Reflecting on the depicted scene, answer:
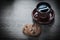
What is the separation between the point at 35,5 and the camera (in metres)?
1.29

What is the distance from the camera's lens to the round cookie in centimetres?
113

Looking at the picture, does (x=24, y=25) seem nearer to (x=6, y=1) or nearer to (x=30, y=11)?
(x=30, y=11)

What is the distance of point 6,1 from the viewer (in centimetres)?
133

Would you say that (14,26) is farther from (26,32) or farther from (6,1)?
Answer: (6,1)

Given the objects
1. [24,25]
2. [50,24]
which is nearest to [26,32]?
[24,25]

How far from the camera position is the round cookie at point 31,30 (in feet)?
3.70

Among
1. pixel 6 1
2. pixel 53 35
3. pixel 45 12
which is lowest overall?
pixel 53 35

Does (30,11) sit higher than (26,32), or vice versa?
(30,11)

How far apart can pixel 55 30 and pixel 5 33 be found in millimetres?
341

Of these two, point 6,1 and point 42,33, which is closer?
point 42,33

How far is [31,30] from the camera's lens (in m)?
1.14

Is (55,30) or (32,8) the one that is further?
(32,8)

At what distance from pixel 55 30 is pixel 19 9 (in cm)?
32

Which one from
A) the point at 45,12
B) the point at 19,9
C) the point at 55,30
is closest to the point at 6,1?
the point at 19,9
